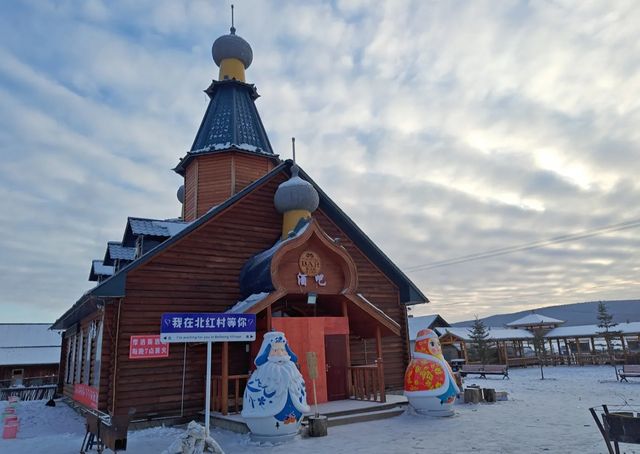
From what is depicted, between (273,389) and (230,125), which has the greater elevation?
(230,125)

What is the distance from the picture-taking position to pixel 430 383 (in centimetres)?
1102

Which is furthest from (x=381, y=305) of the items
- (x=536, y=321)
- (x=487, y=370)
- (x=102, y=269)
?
(x=536, y=321)

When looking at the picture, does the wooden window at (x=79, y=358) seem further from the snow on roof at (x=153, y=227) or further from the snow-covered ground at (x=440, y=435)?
the snow on roof at (x=153, y=227)

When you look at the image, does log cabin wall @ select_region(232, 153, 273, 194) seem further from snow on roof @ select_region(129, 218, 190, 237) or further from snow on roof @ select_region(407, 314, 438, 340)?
snow on roof @ select_region(407, 314, 438, 340)

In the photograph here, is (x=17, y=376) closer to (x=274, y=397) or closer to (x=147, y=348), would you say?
(x=147, y=348)

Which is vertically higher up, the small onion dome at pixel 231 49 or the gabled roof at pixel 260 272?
the small onion dome at pixel 231 49

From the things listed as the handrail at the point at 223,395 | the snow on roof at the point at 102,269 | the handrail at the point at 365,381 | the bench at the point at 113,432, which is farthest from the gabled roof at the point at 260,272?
the snow on roof at the point at 102,269

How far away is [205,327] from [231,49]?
1460 centimetres

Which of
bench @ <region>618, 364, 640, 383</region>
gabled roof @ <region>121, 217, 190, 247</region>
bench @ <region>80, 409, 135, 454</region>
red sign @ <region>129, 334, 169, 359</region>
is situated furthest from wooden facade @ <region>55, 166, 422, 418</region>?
bench @ <region>618, 364, 640, 383</region>

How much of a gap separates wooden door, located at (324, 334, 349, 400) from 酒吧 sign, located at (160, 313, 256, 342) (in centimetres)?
451

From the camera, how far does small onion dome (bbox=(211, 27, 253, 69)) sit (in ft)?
63.8

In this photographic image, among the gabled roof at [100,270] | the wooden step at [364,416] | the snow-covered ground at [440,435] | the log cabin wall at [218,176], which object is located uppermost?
the log cabin wall at [218,176]

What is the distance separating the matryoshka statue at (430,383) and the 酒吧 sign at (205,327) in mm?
4686

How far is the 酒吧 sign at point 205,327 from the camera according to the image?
788 cm
